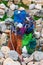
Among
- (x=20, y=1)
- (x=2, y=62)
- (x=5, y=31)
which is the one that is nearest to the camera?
(x=2, y=62)

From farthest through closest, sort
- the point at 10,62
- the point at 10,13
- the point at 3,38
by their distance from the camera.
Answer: the point at 10,13 → the point at 3,38 → the point at 10,62

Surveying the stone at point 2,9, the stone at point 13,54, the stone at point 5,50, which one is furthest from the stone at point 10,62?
the stone at point 2,9

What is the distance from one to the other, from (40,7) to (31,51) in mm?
1614

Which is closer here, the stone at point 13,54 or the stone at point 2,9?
the stone at point 13,54

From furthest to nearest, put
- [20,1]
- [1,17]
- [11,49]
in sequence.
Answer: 1. [20,1]
2. [1,17]
3. [11,49]

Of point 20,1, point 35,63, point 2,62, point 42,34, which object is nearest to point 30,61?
point 35,63

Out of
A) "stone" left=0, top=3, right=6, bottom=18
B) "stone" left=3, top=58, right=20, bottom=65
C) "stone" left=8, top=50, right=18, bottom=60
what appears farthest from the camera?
"stone" left=0, top=3, right=6, bottom=18

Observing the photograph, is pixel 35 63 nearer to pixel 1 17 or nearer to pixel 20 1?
pixel 1 17

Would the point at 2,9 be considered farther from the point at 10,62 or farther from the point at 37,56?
the point at 10,62

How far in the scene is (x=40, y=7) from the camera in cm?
798

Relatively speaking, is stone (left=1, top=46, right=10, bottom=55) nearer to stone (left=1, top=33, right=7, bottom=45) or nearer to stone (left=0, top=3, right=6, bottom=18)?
stone (left=1, top=33, right=7, bottom=45)

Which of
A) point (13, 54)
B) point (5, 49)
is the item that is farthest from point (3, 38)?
point (13, 54)

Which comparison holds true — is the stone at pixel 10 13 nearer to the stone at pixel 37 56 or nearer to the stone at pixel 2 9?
the stone at pixel 2 9

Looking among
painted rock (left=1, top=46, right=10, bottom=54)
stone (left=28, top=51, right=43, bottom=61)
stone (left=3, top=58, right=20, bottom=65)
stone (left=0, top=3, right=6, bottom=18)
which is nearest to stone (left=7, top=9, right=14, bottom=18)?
stone (left=0, top=3, right=6, bottom=18)
